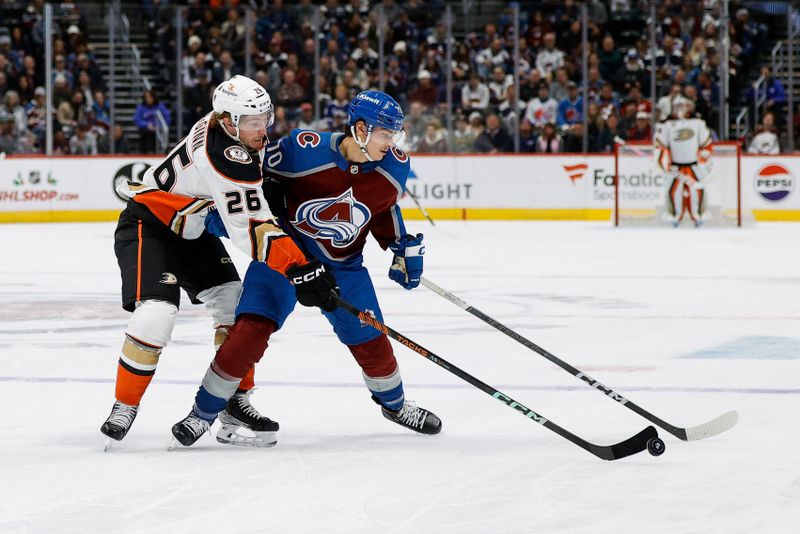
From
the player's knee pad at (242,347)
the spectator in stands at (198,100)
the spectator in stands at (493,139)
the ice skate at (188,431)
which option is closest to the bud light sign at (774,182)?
the spectator in stands at (493,139)

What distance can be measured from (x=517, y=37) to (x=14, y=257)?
6.52 metres

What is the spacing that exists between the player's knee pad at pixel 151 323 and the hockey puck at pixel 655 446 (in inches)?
49.5

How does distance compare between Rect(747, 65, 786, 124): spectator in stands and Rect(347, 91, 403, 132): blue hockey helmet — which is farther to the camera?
Rect(747, 65, 786, 124): spectator in stands

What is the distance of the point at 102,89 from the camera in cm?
1398

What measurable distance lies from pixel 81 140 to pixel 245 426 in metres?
10.5

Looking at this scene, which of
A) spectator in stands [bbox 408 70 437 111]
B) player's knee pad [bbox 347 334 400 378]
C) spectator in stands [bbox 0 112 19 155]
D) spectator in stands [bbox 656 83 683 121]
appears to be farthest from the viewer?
spectator in stands [bbox 408 70 437 111]

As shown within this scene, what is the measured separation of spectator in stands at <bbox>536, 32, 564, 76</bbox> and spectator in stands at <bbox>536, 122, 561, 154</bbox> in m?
0.68

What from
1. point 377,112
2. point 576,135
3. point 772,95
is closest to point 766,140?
point 772,95

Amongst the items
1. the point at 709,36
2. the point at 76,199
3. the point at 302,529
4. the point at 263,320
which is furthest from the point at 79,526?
the point at 709,36

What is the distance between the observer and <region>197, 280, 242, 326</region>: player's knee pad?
12.4ft

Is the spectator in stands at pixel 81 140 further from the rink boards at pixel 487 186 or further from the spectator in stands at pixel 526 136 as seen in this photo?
the spectator in stands at pixel 526 136

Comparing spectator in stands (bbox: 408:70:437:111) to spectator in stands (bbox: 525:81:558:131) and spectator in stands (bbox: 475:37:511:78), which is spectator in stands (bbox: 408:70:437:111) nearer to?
spectator in stands (bbox: 475:37:511:78)

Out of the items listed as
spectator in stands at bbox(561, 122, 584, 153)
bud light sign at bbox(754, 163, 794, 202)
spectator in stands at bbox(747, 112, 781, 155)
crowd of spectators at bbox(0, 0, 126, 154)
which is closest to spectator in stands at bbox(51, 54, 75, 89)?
crowd of spectators at bbox(0, 0, 126, 154)

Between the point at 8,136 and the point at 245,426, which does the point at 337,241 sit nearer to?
the point at 245,426
